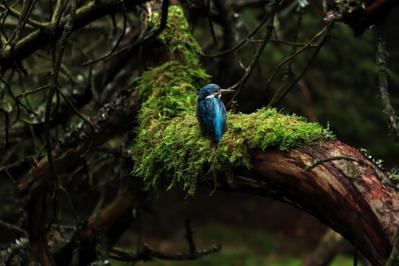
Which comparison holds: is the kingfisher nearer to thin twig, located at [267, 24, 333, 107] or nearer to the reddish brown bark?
the reddish brown bark

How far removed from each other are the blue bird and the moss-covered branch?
0.04m

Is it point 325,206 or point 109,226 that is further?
point 109,226

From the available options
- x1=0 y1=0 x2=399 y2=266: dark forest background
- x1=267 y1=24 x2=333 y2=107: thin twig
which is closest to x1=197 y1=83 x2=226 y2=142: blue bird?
x1=267 y1=24 x2=333 y2=107: thin twig

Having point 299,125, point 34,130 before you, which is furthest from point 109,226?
point 299,125

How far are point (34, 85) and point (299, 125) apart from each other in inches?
157

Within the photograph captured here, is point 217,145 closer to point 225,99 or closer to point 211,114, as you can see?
point 211,114

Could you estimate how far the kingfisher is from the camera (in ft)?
8.51

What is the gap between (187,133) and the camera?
276 centimetres

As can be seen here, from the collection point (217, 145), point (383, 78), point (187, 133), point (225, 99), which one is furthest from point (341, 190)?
point (225, 99)

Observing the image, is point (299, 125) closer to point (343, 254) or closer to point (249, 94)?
point (249, 94)

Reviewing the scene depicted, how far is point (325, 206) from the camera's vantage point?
2.26 metres

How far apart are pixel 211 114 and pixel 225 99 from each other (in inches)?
64.9

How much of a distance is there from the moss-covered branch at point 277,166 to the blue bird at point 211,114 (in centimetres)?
4

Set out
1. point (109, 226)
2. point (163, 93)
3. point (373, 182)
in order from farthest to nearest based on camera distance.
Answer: point (109, 226) < point (163, 93) < point (373, 182)
